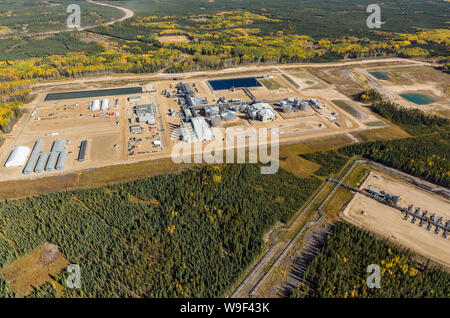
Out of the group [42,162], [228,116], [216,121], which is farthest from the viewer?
[228,116]

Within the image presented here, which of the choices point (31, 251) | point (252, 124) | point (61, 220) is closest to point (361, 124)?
point (252, 124)

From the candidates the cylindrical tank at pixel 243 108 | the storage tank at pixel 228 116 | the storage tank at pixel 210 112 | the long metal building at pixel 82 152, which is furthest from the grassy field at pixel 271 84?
the long metal building at pixel 82 152

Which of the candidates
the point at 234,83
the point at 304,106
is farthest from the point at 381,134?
the point at 234,83

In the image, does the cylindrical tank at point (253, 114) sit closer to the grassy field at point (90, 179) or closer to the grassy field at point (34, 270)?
the grassy field at point (90, 179)

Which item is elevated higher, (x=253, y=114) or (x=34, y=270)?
(x=253, y=114)

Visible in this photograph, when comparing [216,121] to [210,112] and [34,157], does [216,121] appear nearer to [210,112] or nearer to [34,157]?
[210,112]
